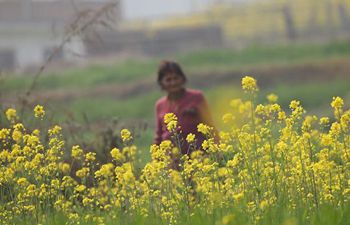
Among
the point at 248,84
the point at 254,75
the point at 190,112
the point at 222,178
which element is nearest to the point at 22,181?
the point at 222,178

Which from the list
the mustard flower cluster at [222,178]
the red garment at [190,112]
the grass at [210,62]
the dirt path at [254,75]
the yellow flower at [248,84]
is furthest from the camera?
the grass at [210,62]

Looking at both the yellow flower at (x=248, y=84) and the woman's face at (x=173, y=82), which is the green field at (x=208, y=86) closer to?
the woman's face at (x=173, y=82)

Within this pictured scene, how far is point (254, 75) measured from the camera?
23.1 meters

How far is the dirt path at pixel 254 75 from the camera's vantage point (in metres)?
22.6

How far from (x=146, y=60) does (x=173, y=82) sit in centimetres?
2243

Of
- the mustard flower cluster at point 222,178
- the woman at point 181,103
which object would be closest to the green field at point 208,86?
the woman at point 181,103

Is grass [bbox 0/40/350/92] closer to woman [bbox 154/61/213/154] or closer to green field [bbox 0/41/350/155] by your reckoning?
green field [bbox 0/41/350/155]

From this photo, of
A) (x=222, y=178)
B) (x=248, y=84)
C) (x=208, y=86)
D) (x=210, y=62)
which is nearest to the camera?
(x=248, y=84)

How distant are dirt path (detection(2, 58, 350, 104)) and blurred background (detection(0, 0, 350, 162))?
0.03 m

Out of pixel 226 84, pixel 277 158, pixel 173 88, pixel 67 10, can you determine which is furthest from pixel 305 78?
pixel 67 10

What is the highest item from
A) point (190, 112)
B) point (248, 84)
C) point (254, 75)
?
point (254, 75)

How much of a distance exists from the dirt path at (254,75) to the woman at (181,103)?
14036 mm

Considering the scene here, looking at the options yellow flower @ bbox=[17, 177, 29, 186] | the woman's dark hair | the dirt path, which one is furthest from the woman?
the dirt path

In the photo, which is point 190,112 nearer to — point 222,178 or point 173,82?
point 173,82
